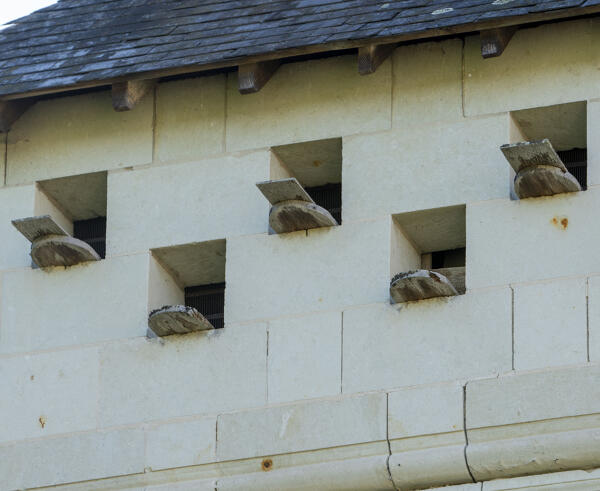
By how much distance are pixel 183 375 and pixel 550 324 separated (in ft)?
7.20

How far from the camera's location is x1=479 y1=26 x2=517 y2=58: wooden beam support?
14250 millimetres

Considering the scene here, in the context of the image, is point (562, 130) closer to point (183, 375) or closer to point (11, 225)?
point (183, 375)

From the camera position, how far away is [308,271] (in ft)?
46.9

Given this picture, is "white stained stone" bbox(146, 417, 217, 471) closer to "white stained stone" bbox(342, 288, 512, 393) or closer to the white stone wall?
the white stone wall

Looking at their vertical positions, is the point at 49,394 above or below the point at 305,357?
below

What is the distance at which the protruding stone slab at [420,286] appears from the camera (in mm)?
13766

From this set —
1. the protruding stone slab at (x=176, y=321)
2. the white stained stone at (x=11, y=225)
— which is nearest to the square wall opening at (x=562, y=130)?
the protruding stone slab at (x=176, y=321)

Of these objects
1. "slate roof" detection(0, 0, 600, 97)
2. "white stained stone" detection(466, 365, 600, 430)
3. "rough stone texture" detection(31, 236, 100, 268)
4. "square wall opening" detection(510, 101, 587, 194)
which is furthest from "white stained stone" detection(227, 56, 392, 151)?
"white stained stone" detection(466, 365, 600, 430)

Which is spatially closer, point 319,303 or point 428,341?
point 428,341

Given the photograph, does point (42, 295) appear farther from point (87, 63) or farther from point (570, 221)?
point (570, 221)

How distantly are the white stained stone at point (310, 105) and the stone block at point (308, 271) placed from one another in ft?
2.29

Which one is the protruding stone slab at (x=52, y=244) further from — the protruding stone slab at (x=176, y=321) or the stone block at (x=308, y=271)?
the stone block at (x=308, y=271)

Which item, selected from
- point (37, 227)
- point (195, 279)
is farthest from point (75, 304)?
point (195, 279)

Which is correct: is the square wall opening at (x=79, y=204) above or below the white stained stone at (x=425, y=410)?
above
